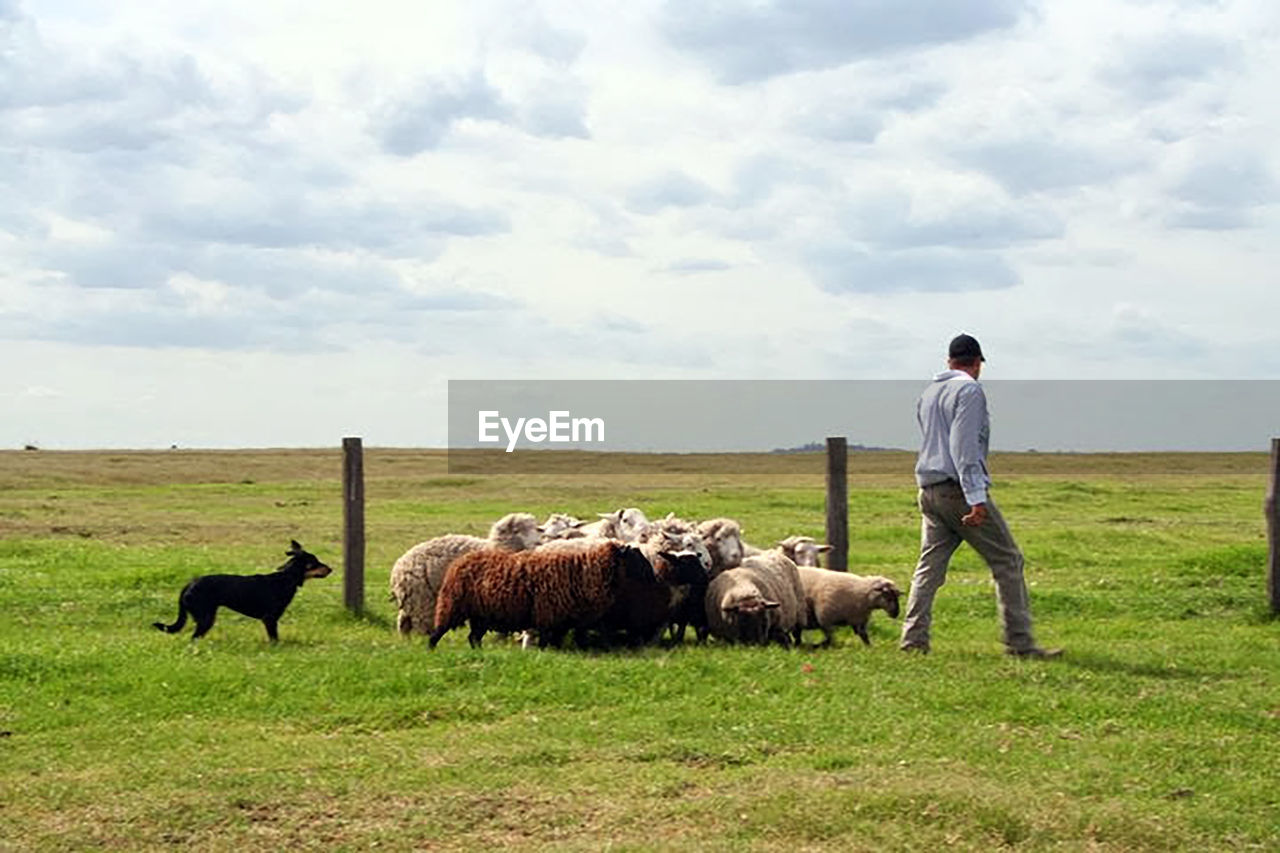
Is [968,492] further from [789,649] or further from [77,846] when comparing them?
[77,846]

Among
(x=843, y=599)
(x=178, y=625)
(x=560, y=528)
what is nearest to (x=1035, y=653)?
(x=843, y=599)

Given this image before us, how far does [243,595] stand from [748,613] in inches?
205

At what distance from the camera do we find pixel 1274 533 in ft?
60.5

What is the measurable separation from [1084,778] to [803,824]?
228 centimetres

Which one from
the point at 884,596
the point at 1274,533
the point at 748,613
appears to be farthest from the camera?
the point at 1274,533

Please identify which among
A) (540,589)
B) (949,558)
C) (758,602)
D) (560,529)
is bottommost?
(758,602)

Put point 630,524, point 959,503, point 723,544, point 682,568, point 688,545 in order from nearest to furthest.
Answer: point 959,503 < point 682,568 < point 688,545 < point 723,544 < point 630,524

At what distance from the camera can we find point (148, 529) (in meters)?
35.0

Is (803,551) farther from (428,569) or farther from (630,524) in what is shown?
(428,569)

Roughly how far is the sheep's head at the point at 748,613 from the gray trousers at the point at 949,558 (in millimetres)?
1373

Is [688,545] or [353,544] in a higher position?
[688,545]

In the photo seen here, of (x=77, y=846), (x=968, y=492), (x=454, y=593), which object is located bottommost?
(x=77, y=846)

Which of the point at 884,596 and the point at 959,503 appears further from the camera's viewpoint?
the point at 884,596

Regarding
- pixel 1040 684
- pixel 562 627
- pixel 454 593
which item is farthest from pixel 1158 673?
pixel 454 593
